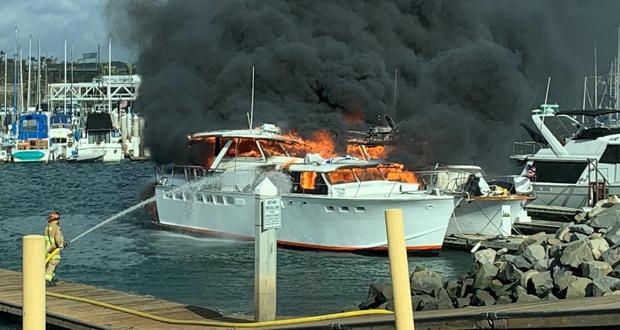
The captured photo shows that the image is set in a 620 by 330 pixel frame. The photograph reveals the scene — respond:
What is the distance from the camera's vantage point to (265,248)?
1426 cm

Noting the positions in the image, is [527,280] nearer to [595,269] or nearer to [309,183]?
[595,269]

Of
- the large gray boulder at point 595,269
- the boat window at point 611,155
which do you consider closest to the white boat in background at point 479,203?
the boat window at point 611,155

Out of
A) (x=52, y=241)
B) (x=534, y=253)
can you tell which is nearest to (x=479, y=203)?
(x=534, y=253)

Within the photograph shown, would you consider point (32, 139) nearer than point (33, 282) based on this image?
No

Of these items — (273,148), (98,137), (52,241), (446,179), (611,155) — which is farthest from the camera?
(98,137)

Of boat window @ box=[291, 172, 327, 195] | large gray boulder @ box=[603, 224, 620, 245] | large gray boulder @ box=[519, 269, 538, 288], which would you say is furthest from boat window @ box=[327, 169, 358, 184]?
large gray boulder @ box=[519, 269, 538, 288]

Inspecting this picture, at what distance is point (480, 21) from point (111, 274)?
32.0 m

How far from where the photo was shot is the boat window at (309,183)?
28.7 meters

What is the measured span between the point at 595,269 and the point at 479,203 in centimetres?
1476

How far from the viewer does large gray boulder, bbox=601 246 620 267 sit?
56.7ft

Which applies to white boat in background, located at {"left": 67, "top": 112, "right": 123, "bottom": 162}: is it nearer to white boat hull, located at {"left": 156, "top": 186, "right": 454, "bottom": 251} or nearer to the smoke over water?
the smoke over water

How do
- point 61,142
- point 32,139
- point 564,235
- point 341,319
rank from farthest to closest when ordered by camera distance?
1. point 61,142
2. point 32,139
3. point 564,235
4. point 341,319

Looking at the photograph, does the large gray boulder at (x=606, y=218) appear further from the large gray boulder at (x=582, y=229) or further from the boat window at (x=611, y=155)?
the boat window at (x=611, y=155)

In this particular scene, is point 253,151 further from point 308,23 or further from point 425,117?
point 308,23
